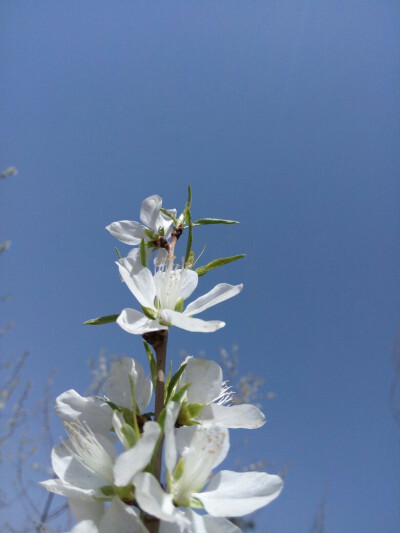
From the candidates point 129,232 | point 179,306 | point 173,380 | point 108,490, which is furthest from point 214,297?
point 108,490

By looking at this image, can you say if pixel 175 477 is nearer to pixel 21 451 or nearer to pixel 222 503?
pixel 222 503

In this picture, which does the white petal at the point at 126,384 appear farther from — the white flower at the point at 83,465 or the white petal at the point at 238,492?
the white petal at the point at 238,492

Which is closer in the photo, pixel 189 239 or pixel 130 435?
pixel 130 435

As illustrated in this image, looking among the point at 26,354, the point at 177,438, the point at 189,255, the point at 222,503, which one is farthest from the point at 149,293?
the point at 26,354

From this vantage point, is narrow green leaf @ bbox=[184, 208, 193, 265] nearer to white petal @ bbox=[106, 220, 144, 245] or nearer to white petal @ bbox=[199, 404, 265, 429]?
white petal @ bbox=[106, 220, 144, 245]

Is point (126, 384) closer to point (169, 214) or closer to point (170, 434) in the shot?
point (170, 434)
